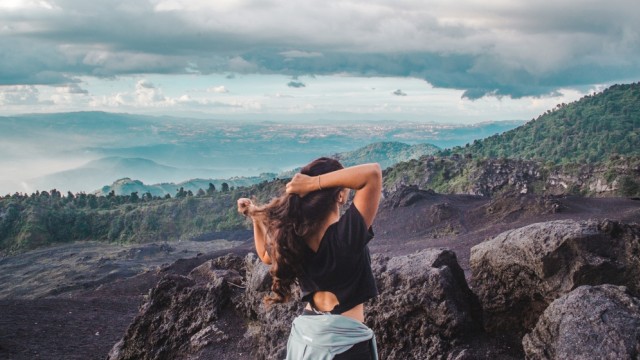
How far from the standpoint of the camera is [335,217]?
12.9 ft

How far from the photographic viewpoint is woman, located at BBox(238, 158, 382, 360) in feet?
12.4

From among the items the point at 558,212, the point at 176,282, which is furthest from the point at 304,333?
the point at 558,212

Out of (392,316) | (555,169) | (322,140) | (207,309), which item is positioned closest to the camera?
(392,316)

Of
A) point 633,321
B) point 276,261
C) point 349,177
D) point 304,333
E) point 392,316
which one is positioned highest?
point 349,177

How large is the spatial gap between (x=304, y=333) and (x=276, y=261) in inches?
20.7

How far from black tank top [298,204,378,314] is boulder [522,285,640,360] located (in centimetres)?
260

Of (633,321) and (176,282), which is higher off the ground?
(633,321)

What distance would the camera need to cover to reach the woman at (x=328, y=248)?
379cm

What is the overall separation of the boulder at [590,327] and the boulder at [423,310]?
1.56m

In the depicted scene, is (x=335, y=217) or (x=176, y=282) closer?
(x=335, y=217)

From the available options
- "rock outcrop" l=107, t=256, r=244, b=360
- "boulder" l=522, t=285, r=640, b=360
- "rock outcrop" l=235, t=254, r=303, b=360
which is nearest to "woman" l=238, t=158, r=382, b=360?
"boulder" l=522, t=285, r=640, b=360

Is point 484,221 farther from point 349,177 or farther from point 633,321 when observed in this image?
point 349,177

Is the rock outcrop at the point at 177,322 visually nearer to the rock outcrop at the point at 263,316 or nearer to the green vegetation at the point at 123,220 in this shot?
the rock outcrop at the point at 263,316

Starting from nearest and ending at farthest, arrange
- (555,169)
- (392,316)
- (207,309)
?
(392,316) < (207,309) < (555,169)
